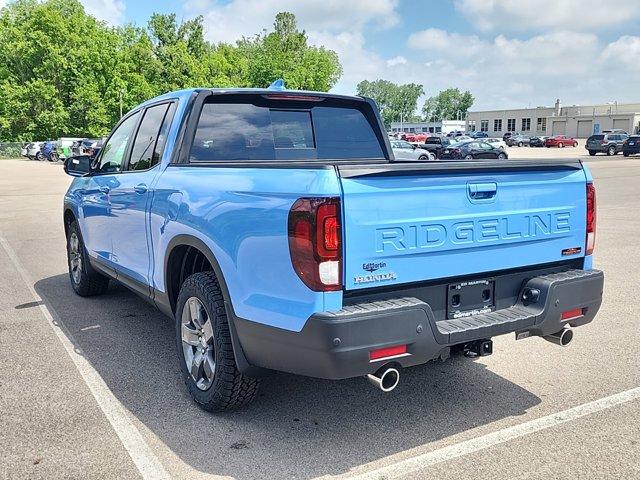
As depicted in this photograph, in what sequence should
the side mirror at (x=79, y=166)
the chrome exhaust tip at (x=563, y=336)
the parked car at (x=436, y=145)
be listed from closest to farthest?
the chrome exhaust tip at (x=563, y=336) < the side mirror at (x=79, y=166) < the parked car at (x=436, y=145)

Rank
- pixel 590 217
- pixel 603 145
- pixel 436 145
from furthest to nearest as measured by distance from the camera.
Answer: pixel 603 145 < pixel 436 145 < pixel 590 217

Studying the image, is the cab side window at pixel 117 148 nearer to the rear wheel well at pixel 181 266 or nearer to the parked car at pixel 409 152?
the rear wheel well at pixel 181 266

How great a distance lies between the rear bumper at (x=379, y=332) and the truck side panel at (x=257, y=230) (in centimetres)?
9

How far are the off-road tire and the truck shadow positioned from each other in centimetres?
148

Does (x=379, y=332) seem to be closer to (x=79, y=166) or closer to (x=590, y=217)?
(x=590, y=217)

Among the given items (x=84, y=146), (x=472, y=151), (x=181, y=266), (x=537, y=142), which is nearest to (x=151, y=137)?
(x=181, y=266)

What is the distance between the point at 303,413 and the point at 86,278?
3576 mm

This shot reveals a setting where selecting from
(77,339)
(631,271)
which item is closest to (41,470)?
(77,339)

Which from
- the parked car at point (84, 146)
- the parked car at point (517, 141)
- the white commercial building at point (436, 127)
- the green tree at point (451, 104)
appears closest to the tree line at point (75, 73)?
the parked car at point (84, 146)

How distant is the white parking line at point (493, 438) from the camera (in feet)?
10.2

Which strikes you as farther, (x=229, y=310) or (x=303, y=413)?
(x=303, y=413)

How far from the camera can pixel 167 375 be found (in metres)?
4.46

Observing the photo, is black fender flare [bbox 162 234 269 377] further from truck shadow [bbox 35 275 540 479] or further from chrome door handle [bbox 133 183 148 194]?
chrome door handle [bbox 133 183 148 194]

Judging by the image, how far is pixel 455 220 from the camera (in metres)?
3.28
